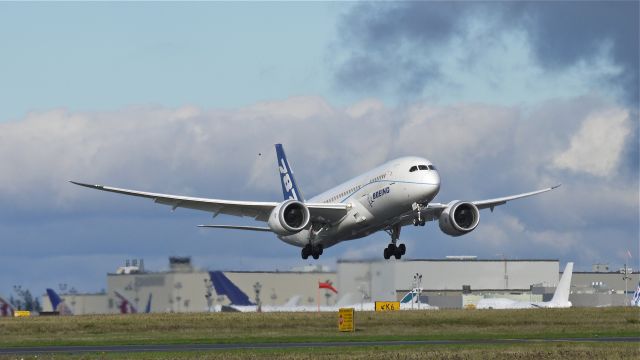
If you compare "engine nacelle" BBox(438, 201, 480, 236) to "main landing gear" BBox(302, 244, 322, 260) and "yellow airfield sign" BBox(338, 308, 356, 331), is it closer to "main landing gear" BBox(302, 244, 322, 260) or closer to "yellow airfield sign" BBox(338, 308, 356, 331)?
"main landing gear" BBox(302, 244, 322, 260)

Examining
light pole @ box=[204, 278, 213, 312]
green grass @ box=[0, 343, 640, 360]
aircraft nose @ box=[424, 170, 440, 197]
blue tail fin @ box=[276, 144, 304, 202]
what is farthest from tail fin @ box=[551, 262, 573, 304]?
green grass @ box=[0, 343, 640, 360]

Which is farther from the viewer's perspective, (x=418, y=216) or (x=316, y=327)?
(x=316, y=327)

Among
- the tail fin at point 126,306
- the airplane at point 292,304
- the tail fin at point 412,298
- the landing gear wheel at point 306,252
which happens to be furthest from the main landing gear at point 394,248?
the tail fin at point 126,306

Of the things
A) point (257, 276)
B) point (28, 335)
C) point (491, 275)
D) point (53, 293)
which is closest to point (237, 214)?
point (28, 335)

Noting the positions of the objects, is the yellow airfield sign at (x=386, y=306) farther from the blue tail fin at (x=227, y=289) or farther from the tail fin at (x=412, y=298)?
the blue tail fin at (x=227, y=289)

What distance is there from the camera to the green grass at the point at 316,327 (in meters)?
68.4

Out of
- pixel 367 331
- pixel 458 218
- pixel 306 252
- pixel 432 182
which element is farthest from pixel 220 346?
pixel 367 331

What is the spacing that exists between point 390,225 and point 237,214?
1134cm

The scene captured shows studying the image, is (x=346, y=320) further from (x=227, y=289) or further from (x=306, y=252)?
(x=227, y=289)

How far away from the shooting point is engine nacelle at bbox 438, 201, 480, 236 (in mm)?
68625

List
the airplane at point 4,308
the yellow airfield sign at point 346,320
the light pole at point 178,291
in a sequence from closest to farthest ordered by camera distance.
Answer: the yellow airfield sign at point 346,320 → the airplane at point 4,308 → the light pole at point 178,291

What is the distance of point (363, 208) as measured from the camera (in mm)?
65375

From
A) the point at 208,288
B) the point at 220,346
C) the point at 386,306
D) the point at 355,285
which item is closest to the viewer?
the point at 220,346

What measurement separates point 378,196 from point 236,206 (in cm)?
1077
